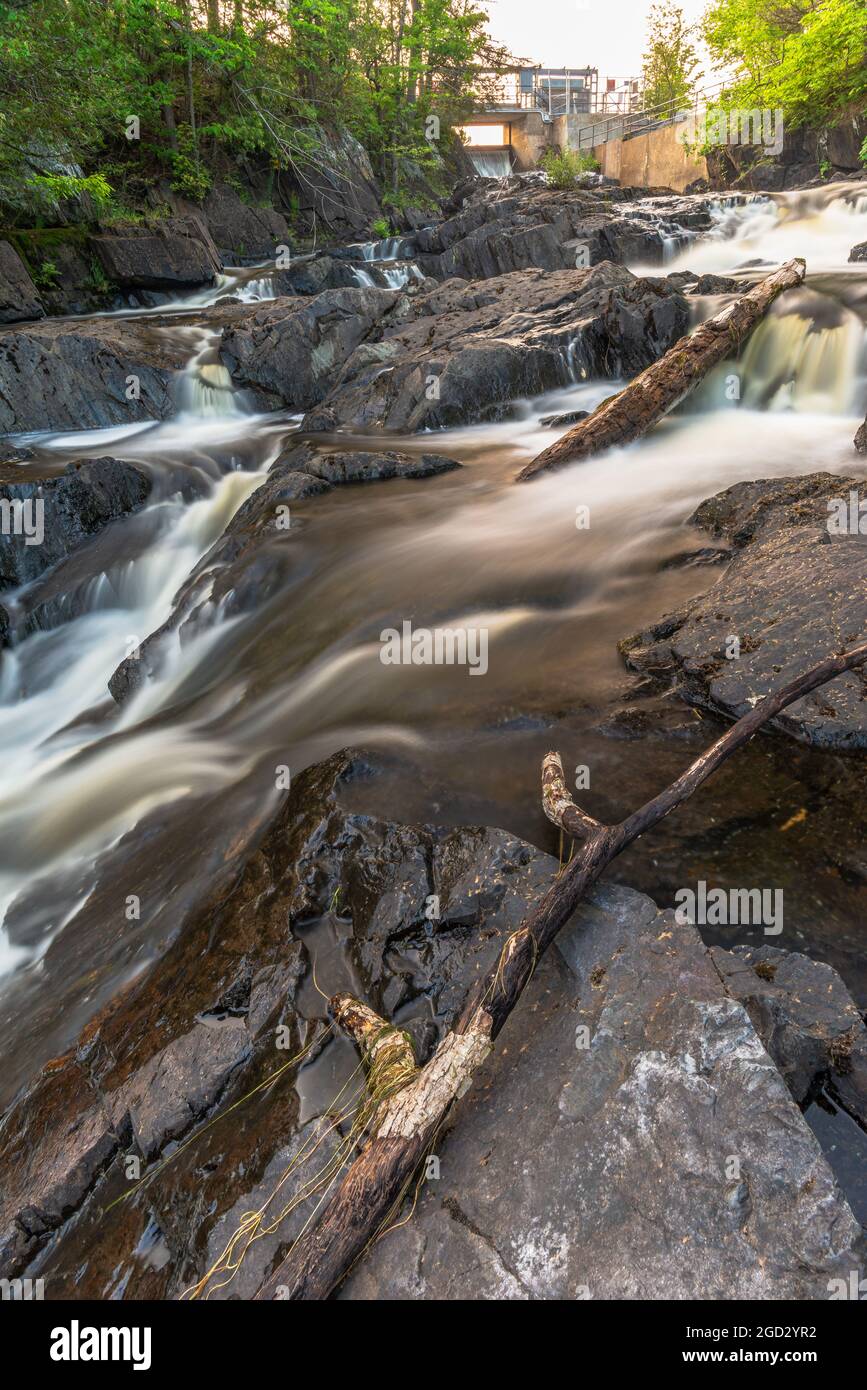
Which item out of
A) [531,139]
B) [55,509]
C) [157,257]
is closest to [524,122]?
[531,139]

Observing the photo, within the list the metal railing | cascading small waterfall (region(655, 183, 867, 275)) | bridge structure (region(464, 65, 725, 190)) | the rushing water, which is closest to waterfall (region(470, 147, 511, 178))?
Result: bridge structure (region(464, 65, 725, 190))

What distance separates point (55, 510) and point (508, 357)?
6436mm

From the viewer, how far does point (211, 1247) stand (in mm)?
2051

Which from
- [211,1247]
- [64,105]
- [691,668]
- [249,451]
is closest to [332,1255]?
[211,1247]

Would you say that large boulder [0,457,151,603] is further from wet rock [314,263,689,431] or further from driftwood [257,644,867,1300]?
driftwood [257,644,867,1300]

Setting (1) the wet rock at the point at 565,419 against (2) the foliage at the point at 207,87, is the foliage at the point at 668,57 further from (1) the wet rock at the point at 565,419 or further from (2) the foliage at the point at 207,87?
(1) the wet rock at the point at 565,419

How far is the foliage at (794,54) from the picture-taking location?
20.3 meters

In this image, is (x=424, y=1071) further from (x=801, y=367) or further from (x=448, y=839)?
(x=801, y=367)

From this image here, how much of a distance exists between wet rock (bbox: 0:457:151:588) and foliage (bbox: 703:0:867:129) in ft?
77.7

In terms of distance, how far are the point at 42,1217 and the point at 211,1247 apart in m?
0.73

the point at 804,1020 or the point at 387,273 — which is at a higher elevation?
the point at 387,273

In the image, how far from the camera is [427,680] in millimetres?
4816

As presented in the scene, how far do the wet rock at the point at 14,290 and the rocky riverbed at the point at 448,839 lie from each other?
649 cm
